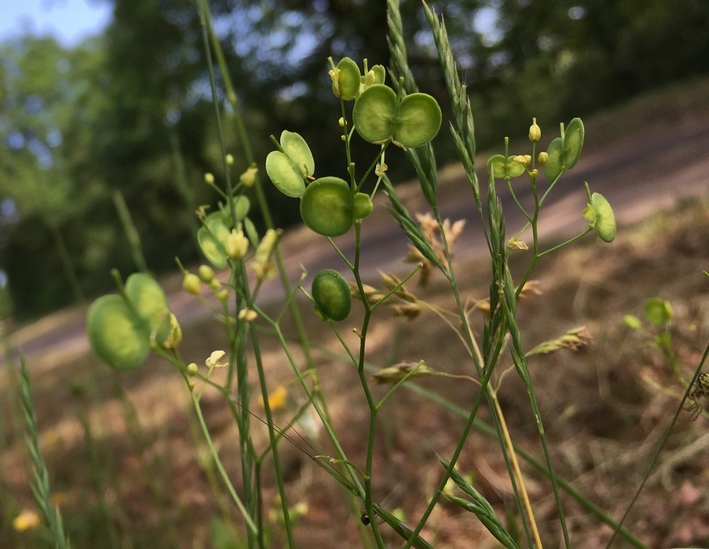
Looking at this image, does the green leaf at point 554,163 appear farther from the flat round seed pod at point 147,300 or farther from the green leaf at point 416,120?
the flat round seed pod at point 147,300

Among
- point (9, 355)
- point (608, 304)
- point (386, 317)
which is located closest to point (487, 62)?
point (386, 317)

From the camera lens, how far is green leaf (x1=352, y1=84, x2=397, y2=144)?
0.22 m

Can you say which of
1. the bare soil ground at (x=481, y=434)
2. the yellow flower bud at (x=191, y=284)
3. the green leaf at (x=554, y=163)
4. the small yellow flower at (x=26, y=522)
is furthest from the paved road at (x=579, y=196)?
the yellow flower bud at (x=191, y=284)

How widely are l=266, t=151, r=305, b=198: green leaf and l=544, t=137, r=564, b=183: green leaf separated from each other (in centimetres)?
13

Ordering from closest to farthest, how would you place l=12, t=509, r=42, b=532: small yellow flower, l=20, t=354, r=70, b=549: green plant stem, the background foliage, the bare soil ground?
l=20, t=354, r=70, b=549: green plant stem → the bare soil ground → l=12, t=509, r=42, b=532: small yellow flower → the background foliage

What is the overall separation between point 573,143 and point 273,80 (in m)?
8.59

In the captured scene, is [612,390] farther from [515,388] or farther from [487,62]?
[487,62]

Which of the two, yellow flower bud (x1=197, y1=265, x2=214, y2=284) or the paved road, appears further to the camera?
the paved road

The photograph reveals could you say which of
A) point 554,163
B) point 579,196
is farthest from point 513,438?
point 579,196

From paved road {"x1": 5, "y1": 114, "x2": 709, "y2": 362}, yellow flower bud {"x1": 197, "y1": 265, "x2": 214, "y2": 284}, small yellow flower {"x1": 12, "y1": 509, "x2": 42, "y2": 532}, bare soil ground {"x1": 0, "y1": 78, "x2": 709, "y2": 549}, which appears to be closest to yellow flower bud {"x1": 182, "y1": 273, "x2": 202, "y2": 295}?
yellow flower bud {"x1": 197, "y1": 265, "x2": 214, "y2": 284}

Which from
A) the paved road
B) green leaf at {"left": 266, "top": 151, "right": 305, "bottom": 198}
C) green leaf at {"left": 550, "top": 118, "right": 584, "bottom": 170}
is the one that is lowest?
the paved road

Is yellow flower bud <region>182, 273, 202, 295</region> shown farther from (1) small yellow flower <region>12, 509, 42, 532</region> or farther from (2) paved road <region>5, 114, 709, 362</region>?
(2) paved road <region>5, 114, 709, 362</region>

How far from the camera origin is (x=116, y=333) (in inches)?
7.7

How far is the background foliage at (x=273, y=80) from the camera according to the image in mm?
6875
